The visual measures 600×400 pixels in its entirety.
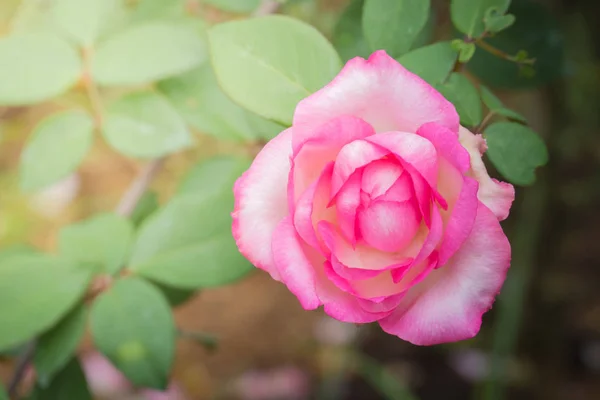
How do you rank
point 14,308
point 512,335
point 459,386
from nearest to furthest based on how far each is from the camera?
1. point 14,308
2. point 512,335
3. point 459,386

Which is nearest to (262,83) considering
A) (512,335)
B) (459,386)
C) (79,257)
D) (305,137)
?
(305,137)

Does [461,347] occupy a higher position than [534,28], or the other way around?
[534,28]

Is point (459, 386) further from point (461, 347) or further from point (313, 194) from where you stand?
point (313, 194)

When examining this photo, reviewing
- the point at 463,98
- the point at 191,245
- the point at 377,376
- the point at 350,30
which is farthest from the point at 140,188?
the point at 377,376

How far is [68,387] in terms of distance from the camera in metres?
0.55

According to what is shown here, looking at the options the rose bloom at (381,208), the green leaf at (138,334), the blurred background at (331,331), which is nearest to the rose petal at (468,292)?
the rose bloom at (381,208)

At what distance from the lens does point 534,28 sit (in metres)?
0.55

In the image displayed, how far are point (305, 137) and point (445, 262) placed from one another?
0.34 ft

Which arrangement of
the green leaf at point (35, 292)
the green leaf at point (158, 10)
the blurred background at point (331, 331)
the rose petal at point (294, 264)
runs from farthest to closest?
the blurred background at point (331, 331) < the green leaf at point (158, 10) < the green leaf at point (35, 292) < the rose petal at point (294, 264)

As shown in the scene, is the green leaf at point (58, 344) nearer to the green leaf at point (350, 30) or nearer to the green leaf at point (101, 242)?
the green leaf at point (101, 242)

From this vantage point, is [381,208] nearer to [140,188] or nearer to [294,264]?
[294,264]

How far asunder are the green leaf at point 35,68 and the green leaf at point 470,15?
34 cm

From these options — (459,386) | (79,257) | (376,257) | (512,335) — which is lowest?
(459,386)

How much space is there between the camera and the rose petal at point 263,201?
0.34 meters
